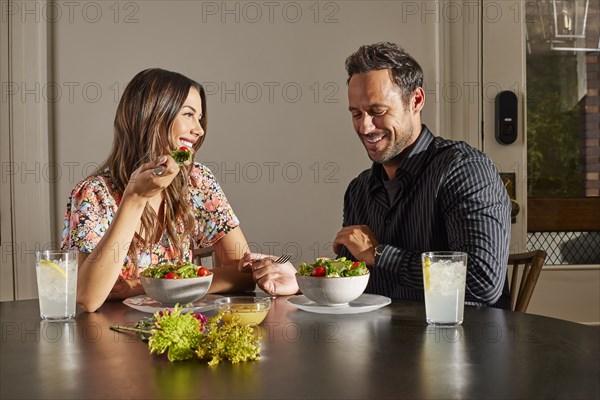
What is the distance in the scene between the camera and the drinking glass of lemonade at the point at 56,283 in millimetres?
1575

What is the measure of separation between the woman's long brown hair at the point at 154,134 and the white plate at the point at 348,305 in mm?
579

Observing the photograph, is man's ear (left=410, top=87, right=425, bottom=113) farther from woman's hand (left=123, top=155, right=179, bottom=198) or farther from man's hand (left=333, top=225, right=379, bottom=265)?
woman's hand (left=123, top=155, right=179, bottom=198)

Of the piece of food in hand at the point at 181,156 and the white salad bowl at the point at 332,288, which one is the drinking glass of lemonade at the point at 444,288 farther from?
the piece of food in hand at the point at 181,156

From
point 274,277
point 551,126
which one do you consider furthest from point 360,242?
point 551,126

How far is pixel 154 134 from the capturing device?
2.21 m

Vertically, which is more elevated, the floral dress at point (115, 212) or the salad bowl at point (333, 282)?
the floral dress at point (115, 212)

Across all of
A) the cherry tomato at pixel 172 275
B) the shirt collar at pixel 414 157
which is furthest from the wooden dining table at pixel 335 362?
the shirt collar at pixel 414 157

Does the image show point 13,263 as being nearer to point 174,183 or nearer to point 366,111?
point 174,183

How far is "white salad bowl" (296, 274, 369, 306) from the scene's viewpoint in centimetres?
163

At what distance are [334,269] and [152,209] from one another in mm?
711

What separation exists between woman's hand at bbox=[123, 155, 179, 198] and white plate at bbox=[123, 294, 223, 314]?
0.81 ft

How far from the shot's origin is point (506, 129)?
3379 mm

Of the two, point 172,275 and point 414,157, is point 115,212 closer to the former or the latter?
point 172,275

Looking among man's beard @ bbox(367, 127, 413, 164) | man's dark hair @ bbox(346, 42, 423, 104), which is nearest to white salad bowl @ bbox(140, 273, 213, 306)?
man's beard @ bbox(367, 127, 413, 164)
